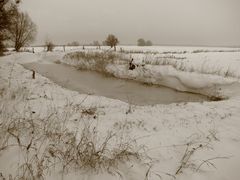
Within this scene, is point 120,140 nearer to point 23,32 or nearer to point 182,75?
point 182,75

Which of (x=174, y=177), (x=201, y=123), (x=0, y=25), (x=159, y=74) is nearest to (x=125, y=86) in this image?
(x=159, y=74)

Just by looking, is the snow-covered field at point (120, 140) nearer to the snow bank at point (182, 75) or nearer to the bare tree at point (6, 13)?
the snow bank at point (182, 75)

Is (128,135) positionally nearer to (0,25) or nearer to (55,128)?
(55,128)

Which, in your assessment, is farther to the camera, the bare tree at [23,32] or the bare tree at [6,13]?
the bare tree at [23,32]

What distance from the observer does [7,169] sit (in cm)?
249

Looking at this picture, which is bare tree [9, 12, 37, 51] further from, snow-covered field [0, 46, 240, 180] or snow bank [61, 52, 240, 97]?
snow-covered field [0, 46, 240, 180]

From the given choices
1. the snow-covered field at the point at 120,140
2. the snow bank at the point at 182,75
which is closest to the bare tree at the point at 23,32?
the snow bank at the point at 182,75

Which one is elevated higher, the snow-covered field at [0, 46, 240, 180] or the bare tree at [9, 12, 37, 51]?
the bare tree at [9, 12, 37, 51]

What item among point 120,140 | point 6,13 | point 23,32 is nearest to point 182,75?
point 120,140

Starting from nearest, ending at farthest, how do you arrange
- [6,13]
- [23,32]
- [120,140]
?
[120,140]
[6,13]
[23,32]

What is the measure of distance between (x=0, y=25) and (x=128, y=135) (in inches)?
435

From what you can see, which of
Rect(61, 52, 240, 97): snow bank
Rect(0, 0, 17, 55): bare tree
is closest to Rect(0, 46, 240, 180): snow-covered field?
Rect(61, 52, 240, 97): snow bank

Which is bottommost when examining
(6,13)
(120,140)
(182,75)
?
(120,140)

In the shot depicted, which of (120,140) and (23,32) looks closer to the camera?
(120,140)
